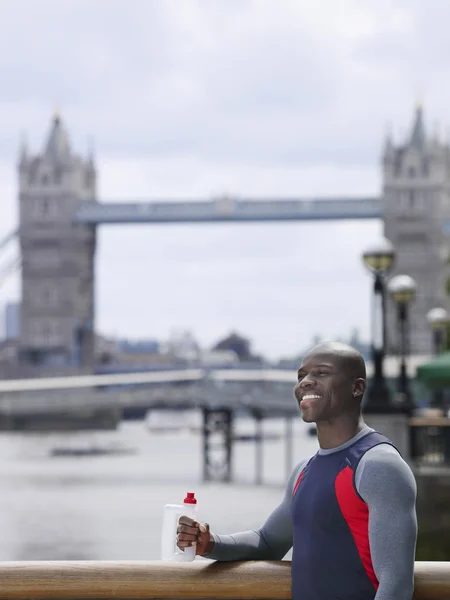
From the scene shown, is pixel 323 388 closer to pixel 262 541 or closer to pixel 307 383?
pixel 307 383

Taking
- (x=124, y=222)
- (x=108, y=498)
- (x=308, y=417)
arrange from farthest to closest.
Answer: (x=124, y=222)
(x=108, y=498)
(x=308, y=417)

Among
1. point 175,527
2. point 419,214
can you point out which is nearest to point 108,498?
point 175,527

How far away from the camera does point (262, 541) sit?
10.4 feet

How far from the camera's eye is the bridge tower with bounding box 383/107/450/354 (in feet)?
318

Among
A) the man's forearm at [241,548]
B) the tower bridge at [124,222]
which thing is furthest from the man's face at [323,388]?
the tower bridge at [124,222]

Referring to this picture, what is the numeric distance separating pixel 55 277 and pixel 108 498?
69921mm

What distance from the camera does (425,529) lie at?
13.5 metres

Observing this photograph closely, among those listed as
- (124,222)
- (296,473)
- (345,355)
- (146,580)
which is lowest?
(146,580)

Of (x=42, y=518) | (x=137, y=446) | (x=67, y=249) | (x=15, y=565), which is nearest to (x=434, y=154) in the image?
(x=67, y=249)

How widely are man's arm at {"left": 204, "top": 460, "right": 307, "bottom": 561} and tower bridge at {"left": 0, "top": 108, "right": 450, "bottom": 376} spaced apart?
89.3 metres

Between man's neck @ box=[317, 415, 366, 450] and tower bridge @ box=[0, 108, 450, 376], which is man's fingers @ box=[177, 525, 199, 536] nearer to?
man's neck @ box=[317, 415, 366, 450]

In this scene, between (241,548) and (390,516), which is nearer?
(390,516)

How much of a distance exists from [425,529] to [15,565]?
35.2ft

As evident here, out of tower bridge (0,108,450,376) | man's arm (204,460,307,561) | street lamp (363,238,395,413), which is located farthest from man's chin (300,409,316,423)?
tower bridge (0,108,450,376)
